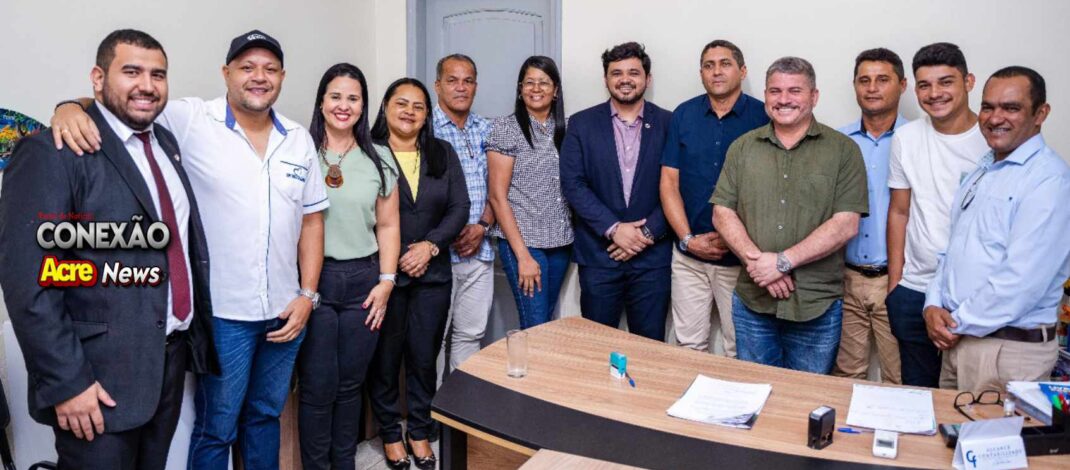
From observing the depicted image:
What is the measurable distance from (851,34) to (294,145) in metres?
2.45

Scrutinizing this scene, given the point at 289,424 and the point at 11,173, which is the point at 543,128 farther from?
the point at 11,173

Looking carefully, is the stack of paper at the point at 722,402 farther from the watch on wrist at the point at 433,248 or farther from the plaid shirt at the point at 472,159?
the plaid shirt at the point at 472,159

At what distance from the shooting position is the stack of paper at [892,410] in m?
1.89

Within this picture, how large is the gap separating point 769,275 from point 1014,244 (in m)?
0.77

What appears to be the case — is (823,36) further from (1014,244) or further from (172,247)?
(172,247)

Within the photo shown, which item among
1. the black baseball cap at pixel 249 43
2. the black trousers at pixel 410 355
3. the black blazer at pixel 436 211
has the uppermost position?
the black baseball cap at pixel 249 43

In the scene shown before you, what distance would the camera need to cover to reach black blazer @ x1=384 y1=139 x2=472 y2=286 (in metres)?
3.01

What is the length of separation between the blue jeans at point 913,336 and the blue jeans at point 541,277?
1.40 m

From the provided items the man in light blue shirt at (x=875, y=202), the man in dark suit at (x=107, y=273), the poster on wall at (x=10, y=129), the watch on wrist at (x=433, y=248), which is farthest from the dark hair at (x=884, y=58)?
the poster on wall at (x=10, y=129)

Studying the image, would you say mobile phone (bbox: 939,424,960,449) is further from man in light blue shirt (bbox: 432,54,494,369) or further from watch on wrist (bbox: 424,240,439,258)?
man in light blue shirt (bbox: 432,54,494,369)

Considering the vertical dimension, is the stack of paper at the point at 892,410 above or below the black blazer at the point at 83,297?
below

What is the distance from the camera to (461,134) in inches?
137

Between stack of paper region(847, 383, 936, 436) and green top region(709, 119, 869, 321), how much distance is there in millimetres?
695

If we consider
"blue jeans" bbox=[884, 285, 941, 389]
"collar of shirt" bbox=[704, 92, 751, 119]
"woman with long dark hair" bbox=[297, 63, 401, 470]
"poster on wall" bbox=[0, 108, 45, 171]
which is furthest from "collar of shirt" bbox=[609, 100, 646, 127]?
"poster on wall" bbox=[0, 108, 45, 171]
